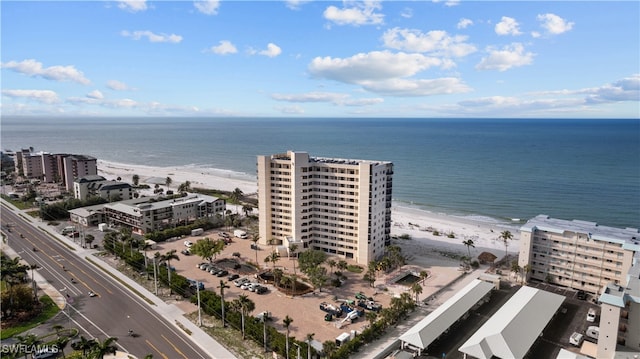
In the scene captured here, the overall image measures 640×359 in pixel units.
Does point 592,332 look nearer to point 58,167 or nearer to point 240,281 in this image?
point 240,281

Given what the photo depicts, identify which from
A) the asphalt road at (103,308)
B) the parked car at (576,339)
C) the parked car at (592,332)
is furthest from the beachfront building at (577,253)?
the asphalt road at (103,308)

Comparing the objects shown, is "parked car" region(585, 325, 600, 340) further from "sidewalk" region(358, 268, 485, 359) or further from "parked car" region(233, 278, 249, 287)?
"parked car" region(233, 278, 249, 287)

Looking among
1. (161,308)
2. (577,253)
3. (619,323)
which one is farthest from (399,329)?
(577,253)

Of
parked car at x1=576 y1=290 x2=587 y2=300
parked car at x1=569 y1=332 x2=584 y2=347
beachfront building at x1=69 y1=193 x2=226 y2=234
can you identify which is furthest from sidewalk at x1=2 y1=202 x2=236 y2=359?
parked car at x1=576 y1=290 x2=587 y2=300

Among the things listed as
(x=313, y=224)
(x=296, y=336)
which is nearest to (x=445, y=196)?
(x=313, y=224)

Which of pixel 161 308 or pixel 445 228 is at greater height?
pixel 161 308

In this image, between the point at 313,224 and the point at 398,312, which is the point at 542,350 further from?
the point at 313,224
